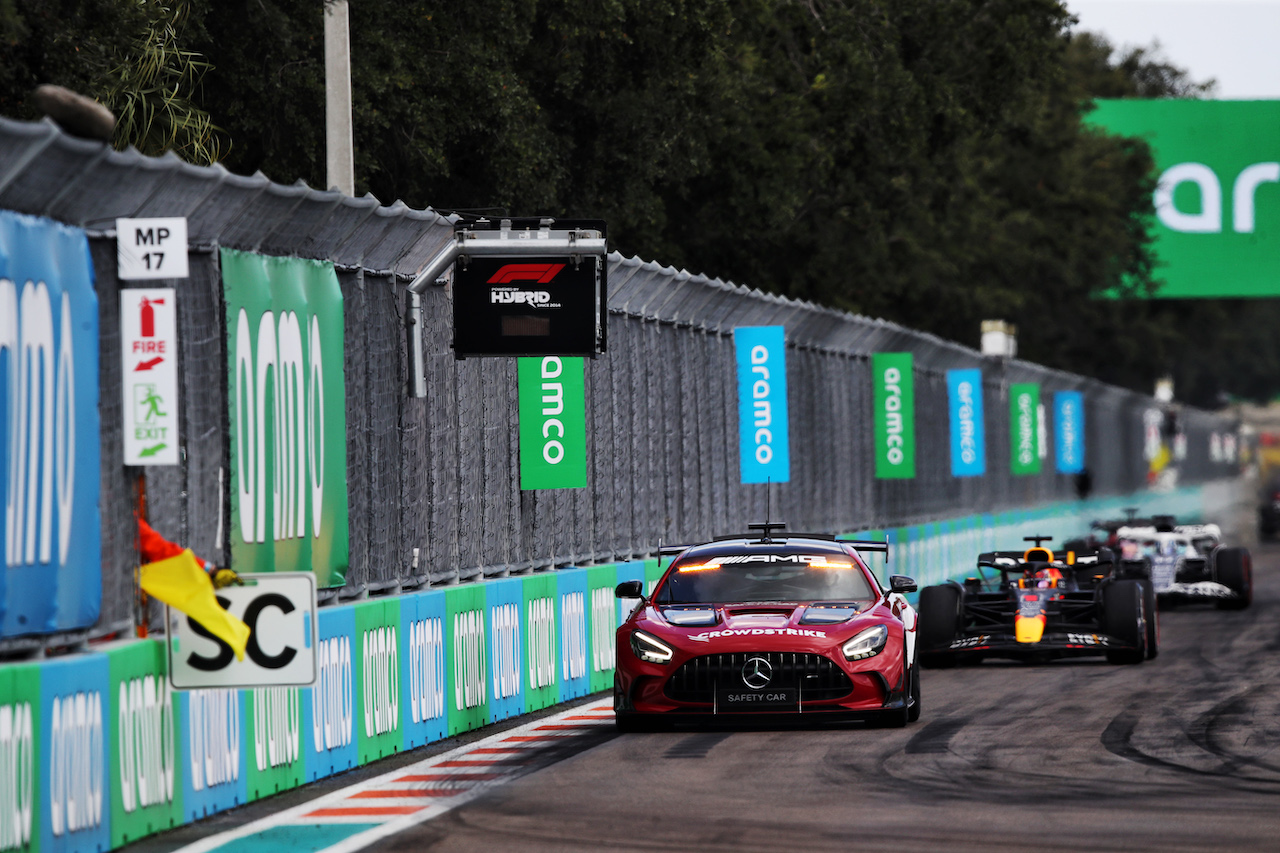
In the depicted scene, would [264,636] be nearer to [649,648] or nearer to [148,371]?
[148,371]

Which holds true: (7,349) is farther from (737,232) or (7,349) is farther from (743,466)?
(737,232)

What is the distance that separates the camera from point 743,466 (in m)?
25.0

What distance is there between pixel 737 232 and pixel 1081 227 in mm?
24368

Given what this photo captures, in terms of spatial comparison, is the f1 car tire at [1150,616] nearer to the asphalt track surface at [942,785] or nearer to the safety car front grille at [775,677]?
the asphalt track surface at [942,785]

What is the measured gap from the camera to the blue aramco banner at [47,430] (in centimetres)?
902

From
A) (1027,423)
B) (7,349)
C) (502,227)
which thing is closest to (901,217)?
(1027,423)

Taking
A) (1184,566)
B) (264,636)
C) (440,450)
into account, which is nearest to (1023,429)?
(1184,566)

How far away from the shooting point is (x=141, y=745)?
9.68 metres

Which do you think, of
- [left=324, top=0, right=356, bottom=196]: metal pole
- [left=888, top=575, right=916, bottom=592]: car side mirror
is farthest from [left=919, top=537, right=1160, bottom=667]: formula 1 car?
[left=324, top=0, right=356, bottom=196]: metal pole

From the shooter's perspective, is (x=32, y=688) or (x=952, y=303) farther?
(x=952, y=303)

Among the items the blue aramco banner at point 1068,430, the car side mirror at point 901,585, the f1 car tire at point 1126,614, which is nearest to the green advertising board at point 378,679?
the car side mirror at point 901,585

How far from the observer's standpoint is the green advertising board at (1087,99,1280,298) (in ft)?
171

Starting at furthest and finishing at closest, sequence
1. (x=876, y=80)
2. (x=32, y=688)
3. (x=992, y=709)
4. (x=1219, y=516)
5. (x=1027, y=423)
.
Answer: (x=1219, y=516) < (x=1027, y=423) < (x=876, y=80) < (x=992, y=709) < (x=32, y=688)

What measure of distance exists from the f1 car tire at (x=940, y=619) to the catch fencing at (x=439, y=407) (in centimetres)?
276
